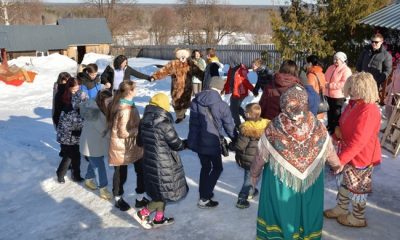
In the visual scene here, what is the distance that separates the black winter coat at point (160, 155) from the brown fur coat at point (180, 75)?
4612mm

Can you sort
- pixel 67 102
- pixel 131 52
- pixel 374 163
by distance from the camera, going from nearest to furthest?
pixel 374 163, pixel 67 102, pixel 131 52

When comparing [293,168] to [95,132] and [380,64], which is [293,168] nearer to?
[95,132]

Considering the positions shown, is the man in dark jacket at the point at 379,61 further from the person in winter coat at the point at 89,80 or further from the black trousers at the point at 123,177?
the person in winter coat at the point at 89,80

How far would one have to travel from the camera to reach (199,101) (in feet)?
15.5

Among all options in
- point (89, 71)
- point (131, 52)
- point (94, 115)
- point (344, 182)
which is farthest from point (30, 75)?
point (131, 52)

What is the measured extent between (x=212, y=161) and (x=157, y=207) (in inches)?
35.0

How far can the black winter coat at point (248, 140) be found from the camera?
4527 millimetres

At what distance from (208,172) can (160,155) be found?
0.93 meters

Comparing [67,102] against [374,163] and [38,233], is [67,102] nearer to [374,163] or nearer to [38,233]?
[38,233]

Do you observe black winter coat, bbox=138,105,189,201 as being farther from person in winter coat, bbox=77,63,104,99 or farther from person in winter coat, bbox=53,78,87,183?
person in winter coat, bbox=77,63,104,99

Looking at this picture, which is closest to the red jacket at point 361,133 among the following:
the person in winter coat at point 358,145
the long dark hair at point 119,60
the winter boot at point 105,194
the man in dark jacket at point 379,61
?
the person in winter coat at point 358,145

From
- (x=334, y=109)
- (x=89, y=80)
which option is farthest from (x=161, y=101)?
(x=334, y=109)

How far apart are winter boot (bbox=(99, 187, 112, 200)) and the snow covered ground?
2.7 inches

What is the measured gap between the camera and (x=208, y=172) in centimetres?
506
